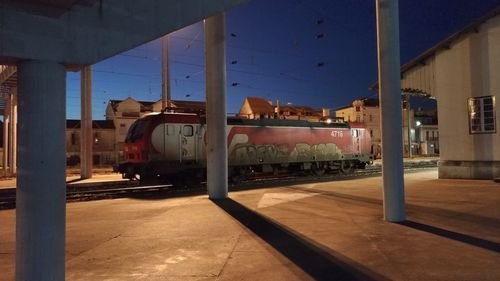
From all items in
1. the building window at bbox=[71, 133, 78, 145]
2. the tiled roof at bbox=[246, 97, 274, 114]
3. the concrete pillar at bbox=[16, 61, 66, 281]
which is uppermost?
the tiled roof at bbox=[246, 97, 274, 114]

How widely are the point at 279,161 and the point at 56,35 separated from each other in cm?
1957

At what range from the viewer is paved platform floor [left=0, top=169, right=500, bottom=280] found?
5.95 m

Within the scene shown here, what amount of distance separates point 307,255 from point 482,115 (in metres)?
14.9

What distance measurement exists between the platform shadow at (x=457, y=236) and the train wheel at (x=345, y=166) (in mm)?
17877

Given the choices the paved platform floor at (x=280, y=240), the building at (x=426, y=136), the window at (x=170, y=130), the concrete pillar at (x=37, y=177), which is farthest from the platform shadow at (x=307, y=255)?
the building at (x=426, y=136)

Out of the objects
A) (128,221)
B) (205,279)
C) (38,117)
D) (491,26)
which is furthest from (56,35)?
(491,26)

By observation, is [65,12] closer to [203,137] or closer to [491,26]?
[203,137]

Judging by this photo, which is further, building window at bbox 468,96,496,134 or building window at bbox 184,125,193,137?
building window at bbox 184,125,193,137

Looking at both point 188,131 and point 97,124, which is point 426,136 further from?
point 188,131

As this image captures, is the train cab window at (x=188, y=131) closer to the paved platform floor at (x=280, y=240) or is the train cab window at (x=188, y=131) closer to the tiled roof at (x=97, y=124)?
the paved platform floor at (x=280, y=240)

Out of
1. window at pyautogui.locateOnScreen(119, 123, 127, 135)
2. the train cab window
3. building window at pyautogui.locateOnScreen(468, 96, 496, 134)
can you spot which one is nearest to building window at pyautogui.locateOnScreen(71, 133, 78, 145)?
window at pyautogui.locateOnScreen(119, 123, 127, 135)

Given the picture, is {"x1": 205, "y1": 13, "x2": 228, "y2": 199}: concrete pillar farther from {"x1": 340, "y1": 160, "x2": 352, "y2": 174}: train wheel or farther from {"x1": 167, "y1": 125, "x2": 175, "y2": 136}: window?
{"x1": 340, "y1": 160, "x2": 352, "y2": 174}: train wheel

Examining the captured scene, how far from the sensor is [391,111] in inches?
376

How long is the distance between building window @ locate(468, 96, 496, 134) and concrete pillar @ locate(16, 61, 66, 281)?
18409mm
